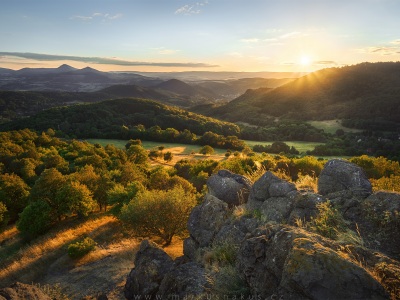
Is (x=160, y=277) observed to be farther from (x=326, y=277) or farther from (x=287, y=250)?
(x=326, y=277)

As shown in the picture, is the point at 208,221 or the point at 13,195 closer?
the point at 208,221

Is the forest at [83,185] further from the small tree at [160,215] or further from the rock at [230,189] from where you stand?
the rock at [230,189]

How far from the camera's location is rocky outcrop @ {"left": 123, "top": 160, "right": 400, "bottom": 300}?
25.8 ft

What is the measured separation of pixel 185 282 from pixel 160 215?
20248 mm

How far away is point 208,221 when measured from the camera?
63.7 feet

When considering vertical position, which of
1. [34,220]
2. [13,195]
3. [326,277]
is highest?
[326,277]

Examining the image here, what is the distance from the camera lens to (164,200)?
3428 cm

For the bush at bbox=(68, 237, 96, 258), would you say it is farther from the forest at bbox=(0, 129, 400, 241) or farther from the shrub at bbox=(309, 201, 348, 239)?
the shrub at bbox=(309, 201, 348, 239)

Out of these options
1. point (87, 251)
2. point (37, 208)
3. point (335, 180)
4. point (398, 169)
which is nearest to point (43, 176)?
point (37, 208)

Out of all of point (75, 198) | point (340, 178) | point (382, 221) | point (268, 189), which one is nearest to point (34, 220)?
point (75, 198)

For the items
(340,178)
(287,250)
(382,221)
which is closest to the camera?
(287,250)

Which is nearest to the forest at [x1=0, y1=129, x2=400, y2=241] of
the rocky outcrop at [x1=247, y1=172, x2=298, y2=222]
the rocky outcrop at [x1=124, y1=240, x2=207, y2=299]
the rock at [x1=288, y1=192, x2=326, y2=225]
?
the rocky outcrop at [x1=247, y1=172, x2=298, y2=222]

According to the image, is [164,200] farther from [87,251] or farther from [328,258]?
[328,258]

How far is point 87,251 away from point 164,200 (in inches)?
422
